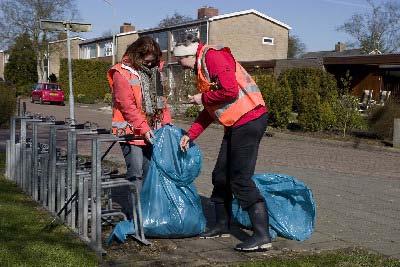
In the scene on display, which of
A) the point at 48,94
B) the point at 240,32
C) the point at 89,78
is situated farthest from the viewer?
the point at 240,32

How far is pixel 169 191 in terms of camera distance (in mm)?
5109

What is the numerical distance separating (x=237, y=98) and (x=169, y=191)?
1.05 metres

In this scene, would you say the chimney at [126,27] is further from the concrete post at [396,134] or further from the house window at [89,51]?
the concrete post at [396,134]

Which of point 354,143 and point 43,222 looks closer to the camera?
point 43,222

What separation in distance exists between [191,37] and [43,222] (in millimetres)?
2288

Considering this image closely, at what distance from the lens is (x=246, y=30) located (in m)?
49.6

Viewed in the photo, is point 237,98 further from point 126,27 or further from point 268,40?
point 126,27

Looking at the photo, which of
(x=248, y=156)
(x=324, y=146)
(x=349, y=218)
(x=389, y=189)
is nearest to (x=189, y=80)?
(x=324, y=146)

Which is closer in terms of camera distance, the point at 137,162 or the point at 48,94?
the point at 137,162

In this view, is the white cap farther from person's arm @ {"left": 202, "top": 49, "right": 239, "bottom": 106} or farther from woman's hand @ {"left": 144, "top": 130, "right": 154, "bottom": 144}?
woman's hand @ {"left": 144, "top": 130, "right": 154, "bottom": 144}

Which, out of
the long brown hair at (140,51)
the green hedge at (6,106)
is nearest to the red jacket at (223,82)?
the long brown hair at (140,51)

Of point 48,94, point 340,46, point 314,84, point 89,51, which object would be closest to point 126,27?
point 89,51

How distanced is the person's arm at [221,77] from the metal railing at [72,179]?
0.81 metres

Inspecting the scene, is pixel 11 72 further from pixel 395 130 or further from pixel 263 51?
pixel 395 130
